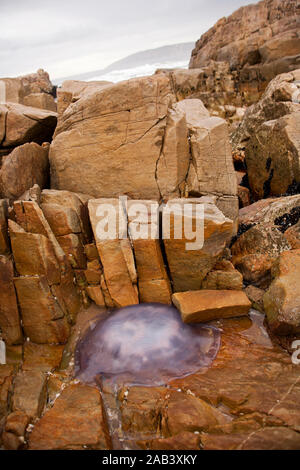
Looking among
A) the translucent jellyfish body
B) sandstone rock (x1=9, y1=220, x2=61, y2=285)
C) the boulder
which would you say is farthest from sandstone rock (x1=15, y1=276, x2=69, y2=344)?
the boulder

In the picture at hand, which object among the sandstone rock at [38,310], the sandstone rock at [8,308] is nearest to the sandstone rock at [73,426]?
the sandstone rock at [38,310]

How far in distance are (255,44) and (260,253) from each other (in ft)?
97.1

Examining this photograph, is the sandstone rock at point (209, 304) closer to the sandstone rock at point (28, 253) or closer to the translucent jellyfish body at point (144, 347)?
the translucent jellyfish body at point (144, 347)

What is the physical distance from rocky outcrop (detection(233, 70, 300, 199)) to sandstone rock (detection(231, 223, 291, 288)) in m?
2.43

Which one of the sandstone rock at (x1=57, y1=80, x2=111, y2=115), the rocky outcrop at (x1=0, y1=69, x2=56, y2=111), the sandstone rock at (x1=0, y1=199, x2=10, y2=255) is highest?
the rocky outcrop at (x1=0, y1=69, x2=56, y2=111)

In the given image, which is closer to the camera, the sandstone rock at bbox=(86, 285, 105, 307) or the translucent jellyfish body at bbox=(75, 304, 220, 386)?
the translucent jellyfish body at bbox=(75, 304, 220, 386)

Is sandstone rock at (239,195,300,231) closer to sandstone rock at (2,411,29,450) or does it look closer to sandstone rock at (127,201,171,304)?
sandstone rock at (127,201,171,304)

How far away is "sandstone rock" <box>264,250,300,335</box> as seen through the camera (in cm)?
546

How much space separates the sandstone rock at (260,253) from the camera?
6.96 m

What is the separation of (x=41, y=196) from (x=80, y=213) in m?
0.92

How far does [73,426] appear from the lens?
4.22 meters

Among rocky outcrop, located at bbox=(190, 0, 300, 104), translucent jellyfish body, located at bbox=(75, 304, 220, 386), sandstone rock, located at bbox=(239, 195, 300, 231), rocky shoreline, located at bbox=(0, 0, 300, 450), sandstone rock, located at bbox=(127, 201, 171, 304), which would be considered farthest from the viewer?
rocky outcrop, located at bbox=(190, 0, 300, 104)

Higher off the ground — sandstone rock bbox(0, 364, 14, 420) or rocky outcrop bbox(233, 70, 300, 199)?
rocky outcrop bbox(233, 70, 300, 199)

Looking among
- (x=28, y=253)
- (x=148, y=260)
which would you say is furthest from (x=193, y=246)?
(x=28, y=253)
